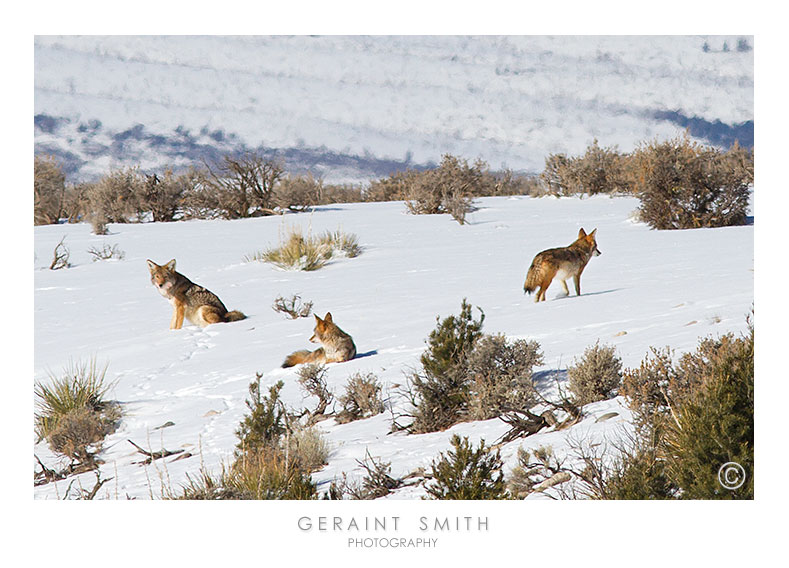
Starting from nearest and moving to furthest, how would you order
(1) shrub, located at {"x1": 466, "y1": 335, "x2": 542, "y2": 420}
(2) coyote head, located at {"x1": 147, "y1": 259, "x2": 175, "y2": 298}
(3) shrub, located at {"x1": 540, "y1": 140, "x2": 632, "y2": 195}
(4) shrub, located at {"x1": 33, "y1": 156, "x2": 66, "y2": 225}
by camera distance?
(1) shrub, located at {"x1": 466, "y1": 335, "x2": 542, "y2": 420}
(4) shrub, located at {"x1": 33, "y1": 156, "x2": 66, "y2": 225}
(2) coyote head, located at {"x1": 147, "y1": 259, "x2": 175, "y2": 298}
(3) shrub, located at {"x1": 540, "y1": 140, "x2": 632, "y2": 195}

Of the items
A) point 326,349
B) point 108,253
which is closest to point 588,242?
point 326,349


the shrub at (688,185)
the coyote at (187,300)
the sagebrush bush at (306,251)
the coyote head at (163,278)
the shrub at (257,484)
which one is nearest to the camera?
the shrub at (257,484)

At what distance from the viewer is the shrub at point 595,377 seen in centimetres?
467

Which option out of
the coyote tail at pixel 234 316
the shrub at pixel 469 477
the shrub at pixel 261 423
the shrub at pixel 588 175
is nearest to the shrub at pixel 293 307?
the coyote tail at pixel 234 316

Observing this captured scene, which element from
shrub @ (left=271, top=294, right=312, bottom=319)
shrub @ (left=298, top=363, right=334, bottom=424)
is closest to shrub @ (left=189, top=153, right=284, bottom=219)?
shrub @ (left=271, top=294, right=312, bottom=319)

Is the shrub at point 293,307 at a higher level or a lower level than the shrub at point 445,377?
higher

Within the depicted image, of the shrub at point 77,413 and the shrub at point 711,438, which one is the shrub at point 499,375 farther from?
the shrub at point 77,413

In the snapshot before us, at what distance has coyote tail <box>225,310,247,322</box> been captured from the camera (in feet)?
23.6

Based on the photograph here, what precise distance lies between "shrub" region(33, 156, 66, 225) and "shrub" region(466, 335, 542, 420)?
3294 mm

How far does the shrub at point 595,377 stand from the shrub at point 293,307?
116 inches

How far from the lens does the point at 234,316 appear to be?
7.21m

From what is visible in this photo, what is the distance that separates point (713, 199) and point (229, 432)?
199 inches

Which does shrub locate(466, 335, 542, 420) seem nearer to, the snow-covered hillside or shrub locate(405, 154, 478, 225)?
the snow-covered hillside
